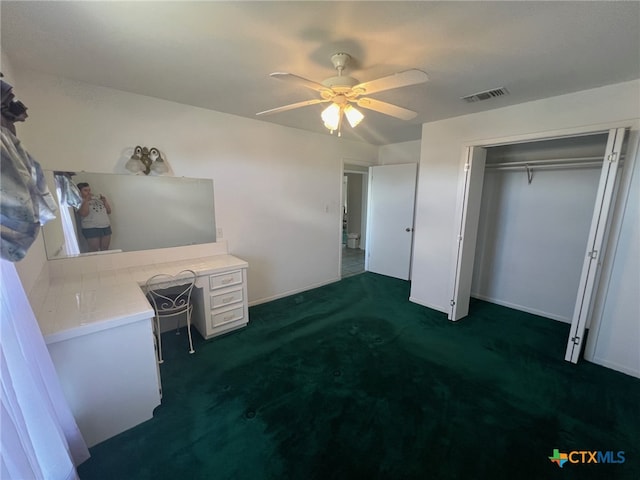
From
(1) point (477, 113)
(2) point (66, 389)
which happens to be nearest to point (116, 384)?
(2) point (66, 389)

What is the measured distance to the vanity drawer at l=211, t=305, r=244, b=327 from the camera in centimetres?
282

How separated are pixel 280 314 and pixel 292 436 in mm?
1743

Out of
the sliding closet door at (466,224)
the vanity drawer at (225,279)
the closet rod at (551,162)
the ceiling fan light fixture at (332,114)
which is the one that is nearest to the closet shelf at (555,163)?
the closet rod at (551,162)

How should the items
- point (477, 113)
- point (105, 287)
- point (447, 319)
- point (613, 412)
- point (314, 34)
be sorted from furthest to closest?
point (447, 319), point (477, 113), point (105, 287), point (613, 412), point (314, 34)

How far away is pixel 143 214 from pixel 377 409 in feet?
9.20

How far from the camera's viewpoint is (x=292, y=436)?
1.72 m

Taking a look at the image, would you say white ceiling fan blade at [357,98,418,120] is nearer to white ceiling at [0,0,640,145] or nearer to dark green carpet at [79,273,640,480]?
white ceiling at [0,0,640,145]

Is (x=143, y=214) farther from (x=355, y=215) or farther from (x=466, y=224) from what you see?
(x=355, y=215)

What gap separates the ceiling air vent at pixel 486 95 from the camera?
2320 millimetres

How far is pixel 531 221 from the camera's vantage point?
3385 millimetres

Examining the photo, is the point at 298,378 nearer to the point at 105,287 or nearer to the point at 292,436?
the point at 292,436

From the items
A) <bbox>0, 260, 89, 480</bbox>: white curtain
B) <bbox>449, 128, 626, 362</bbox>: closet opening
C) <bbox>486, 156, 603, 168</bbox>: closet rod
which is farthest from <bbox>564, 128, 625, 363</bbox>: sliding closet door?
<bbox>0, 260, 89, 480</bbox>: white curtain
